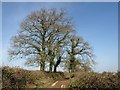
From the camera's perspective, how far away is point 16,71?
7.38m

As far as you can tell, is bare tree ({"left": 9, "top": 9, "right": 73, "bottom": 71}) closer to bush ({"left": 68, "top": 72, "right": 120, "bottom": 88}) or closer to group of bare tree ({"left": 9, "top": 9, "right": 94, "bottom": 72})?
group of bare tree ({"left": 9, "top": 9, "right": 94, "bottom": 72})

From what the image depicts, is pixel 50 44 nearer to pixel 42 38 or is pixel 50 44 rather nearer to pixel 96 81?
pixel 42 38

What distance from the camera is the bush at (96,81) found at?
6516 millimetres

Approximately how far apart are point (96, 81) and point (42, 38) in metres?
6.55

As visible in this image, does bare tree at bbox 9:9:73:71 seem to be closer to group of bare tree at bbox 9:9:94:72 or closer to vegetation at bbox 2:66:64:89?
group of bare tree at bbox 9:9:94:72

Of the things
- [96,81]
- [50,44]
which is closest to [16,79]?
[96,81]

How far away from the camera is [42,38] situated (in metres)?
12.6

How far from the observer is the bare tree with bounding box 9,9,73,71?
40.3 feet

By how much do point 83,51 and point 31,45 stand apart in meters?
2.79

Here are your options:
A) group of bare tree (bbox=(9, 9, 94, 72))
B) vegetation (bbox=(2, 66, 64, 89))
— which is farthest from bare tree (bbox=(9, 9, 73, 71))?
vegetation (bbox=(2, 66, 64, 89))

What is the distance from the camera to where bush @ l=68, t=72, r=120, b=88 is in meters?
6.52

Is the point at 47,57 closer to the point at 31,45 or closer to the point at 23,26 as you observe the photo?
the point at 31,45

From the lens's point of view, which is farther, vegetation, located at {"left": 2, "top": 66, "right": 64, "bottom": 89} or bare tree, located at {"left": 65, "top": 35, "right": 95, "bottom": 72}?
bare tree, located at {"left": 65, "top": 35, "right": 95, "bottom": 72}

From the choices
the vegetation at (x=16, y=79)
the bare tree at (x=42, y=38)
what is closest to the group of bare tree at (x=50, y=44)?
the bare tree at (x=42, y=38)
